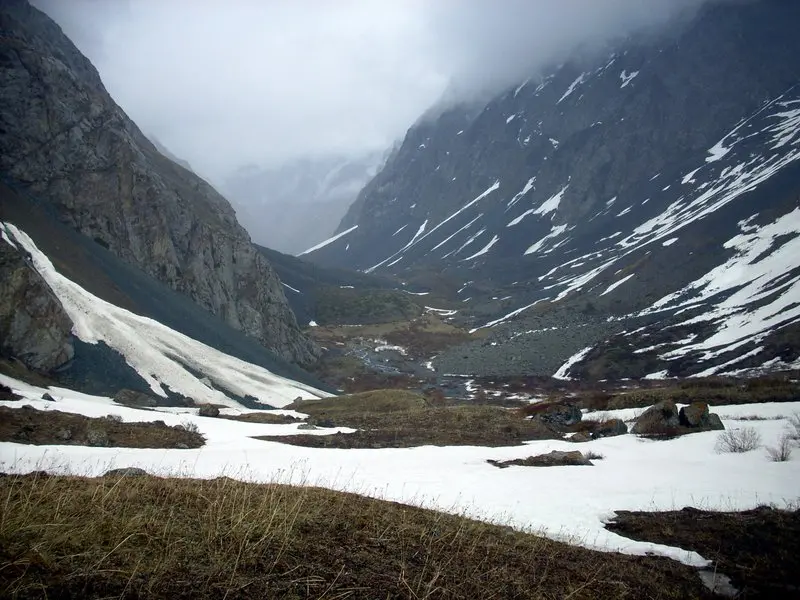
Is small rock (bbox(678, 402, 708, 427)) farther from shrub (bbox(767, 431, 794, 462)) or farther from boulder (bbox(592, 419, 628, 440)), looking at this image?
shrub (bbox(767, 431, 794, 462))

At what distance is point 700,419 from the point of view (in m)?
19.0

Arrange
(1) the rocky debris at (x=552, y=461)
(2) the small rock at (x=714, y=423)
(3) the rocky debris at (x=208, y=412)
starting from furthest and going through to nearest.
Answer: (3) the rocky debris at (x=208, y=412) → (2) the small rock at (x=714, y=423) → (1) the rocky debris at (x=552, y=461)

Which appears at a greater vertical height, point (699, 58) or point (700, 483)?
point (699, 58)

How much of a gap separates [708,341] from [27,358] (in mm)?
68028

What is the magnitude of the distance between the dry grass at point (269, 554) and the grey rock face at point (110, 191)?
55.4 m

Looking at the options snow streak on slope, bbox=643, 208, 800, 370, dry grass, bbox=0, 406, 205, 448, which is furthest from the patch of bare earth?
snow streak on slope, bbox=643, 208, 800, 370

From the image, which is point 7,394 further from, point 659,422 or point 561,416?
point 659,422

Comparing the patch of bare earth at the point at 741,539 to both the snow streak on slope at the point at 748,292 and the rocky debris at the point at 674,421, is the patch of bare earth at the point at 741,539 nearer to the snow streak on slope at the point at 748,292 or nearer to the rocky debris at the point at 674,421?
the rocky debris at the point at 674,421

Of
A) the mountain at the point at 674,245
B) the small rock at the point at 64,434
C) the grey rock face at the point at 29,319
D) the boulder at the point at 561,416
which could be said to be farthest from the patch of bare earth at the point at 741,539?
the mountain at the point at 674,245

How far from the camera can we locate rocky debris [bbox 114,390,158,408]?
29.0 meters

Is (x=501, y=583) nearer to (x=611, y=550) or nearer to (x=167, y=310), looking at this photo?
(x=611, y=550)

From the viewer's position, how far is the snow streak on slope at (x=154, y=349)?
116 ft

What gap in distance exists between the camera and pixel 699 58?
195 metres

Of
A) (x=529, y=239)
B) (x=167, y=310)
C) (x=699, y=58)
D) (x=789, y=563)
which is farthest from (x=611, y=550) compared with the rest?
(x=699, y=58)
